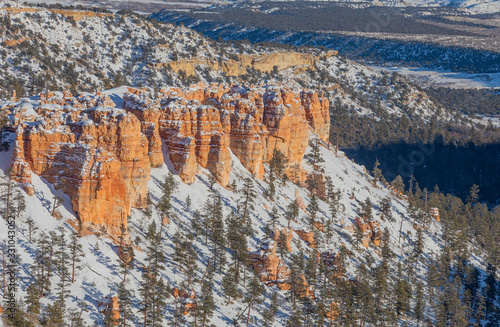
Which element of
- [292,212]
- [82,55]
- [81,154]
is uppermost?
[81,154]

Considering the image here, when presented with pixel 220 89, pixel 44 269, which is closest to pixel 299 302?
pixel 44 269

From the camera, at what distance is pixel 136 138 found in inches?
3049

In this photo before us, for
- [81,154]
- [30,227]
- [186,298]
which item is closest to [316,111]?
[81,154]

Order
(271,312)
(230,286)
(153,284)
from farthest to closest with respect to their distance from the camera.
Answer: (230,286)
(271,312)
(153,284)

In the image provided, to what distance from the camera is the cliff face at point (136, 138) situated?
69875mm

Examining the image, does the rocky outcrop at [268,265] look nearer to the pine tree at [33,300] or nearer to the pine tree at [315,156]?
the pine tree at [33,300]

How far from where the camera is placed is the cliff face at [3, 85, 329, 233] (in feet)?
229

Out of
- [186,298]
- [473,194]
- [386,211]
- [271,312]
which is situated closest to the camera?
[186,298]

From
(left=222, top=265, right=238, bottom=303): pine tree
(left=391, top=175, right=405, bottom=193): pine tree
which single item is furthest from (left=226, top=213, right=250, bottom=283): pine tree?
(left=391, top=175, right=405, bottom=193): pine tree

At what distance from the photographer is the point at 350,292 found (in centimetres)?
8325

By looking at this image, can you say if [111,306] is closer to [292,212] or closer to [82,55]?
[292,212]

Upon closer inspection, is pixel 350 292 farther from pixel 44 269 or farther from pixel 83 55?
pixel 83 55

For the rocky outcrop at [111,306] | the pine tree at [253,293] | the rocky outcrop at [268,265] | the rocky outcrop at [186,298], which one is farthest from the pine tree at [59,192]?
the rocky outcrop at [268,265]

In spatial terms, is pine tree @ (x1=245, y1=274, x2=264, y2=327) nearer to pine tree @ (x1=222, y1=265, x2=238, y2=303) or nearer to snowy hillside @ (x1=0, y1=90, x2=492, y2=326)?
snowy hillside @ (x1=0, y1=90, x2=492, y2=326)
